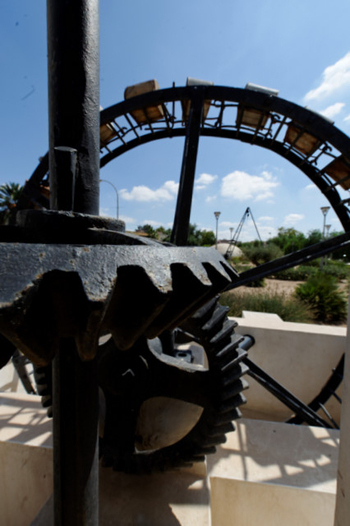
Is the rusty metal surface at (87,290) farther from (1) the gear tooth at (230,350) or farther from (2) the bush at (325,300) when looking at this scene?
(2) the bush at (325,300)

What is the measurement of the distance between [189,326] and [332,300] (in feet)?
28.5

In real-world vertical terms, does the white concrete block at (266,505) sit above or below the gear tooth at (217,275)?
below

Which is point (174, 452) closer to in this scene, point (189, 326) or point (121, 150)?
point (189, 326)

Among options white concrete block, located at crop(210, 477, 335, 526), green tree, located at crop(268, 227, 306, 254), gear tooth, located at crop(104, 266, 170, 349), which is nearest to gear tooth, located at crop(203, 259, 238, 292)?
gear tooth, located at crop(104, 266, 170, 349)

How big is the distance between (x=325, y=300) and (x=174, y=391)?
28.4 ft

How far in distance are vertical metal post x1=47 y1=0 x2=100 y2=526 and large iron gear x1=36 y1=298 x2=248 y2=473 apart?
689 mm

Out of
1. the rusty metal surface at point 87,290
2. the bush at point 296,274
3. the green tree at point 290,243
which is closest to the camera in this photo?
the rusty metal surface at point 87,290

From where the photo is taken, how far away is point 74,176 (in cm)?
81

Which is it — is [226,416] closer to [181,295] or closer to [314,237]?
[181,295]

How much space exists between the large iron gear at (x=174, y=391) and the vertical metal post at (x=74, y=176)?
0.69 meters

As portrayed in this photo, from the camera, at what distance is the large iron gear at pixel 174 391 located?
1604mm

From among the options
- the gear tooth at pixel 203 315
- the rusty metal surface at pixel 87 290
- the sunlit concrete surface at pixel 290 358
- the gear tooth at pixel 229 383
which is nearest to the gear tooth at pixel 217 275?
the rusty metal surface at pixel 87 290

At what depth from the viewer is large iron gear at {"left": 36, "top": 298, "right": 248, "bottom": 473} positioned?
5.26 ft

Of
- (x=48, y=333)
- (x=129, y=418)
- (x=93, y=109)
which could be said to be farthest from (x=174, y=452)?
(x=93, y=109)
